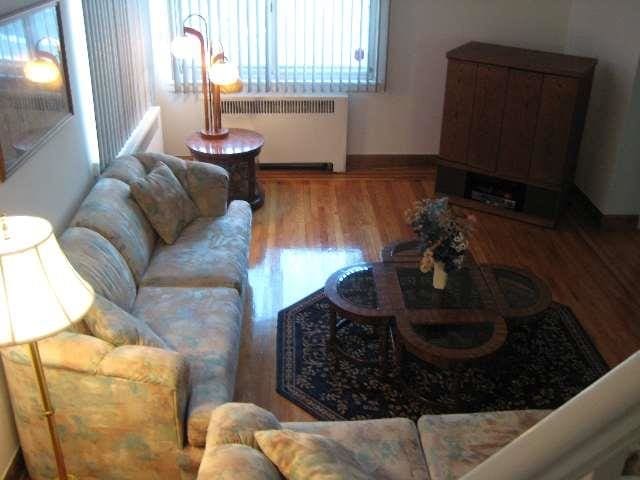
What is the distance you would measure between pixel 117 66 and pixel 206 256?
1.67 meters

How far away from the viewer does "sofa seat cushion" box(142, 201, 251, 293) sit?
353 cm

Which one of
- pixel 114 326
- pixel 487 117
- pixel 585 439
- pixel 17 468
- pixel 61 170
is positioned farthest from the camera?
pixel 487 117

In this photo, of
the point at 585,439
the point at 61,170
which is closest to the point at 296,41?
the point at 61,170

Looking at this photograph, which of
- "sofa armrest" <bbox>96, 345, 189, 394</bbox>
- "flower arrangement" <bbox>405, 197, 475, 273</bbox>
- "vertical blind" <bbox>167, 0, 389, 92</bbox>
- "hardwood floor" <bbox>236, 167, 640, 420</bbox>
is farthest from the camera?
"vertical blind" <bbox>167, 0, 389, 92</bbox>

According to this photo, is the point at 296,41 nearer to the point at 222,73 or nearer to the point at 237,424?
the point at 222,73

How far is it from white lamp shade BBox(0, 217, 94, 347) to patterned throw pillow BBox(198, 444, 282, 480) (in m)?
0.60

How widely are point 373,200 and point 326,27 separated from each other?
1.50 metres

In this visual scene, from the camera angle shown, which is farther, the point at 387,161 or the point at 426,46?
the point at 387,161

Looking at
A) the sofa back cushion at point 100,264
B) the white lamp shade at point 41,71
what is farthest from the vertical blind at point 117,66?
the sofa back cushion at point 100,264

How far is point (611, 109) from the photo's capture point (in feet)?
16.5

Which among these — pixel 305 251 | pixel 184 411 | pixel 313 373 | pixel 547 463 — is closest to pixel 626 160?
pixel 305 251

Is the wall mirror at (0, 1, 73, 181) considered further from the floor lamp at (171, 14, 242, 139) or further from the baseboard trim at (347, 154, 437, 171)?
the baseboard trim at (347, 154, 437, 171)

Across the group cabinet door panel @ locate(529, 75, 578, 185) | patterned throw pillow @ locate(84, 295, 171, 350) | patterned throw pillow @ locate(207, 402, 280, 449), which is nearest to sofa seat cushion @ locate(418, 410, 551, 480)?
patterned throw pillow @ locate(207, 402, 280, 449)

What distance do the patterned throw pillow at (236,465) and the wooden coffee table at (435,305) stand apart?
4.25ft
